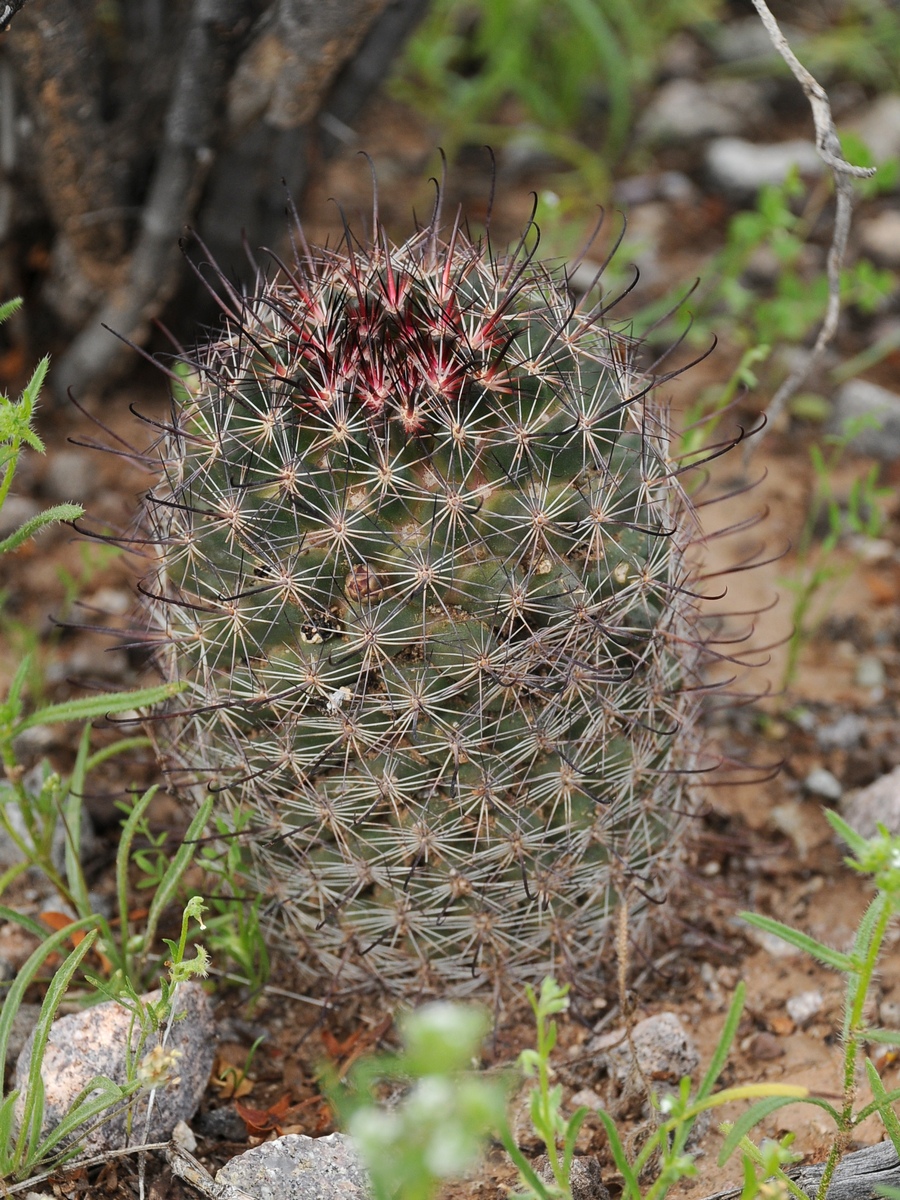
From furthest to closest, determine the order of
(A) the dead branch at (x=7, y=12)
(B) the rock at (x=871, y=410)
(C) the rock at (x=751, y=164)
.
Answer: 1. (C) the rock at (x=751, y=164)
2. (B) the rock at (x=871, y=410)
3. (A) the dead branch at (x=7, y=12)

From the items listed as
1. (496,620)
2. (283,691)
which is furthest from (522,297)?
(283,691)

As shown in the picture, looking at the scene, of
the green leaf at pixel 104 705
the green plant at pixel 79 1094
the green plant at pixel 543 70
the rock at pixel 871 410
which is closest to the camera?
the green plant at pixel 79 1094

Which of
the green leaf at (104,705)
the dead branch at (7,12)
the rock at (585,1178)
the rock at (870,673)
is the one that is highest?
the dead branch at (7,12)

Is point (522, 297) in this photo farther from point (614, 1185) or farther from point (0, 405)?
point (614, 1185)

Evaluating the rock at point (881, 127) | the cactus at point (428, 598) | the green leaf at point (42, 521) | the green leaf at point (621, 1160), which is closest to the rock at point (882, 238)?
the rock at point (881, 127)

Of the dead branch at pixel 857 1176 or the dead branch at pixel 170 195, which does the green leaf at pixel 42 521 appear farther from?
the dead branch at pixel 857 1176

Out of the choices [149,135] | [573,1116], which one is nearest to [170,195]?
[149,135]

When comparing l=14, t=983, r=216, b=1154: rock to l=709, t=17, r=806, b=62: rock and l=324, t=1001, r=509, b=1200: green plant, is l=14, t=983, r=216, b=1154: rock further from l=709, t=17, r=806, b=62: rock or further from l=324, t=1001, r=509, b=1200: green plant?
l=709, t=17, r=806, b=62: rock
